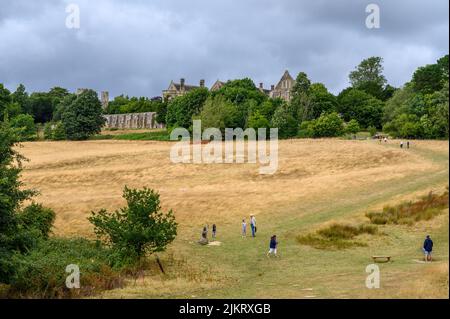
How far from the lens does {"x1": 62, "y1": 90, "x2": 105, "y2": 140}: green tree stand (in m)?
128

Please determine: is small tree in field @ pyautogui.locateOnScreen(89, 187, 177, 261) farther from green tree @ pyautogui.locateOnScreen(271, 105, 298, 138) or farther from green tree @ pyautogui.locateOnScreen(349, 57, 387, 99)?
green tree @ pyautogui.locateOnScreen(349, 57, 387, 99)

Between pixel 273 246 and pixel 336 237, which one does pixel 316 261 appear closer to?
pixel 273 246

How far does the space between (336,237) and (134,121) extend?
432 ft

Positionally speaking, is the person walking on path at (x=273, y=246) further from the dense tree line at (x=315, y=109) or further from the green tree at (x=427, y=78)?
the green tree at (x=427, y=78)

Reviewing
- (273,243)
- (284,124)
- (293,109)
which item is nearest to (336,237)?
(273,243)

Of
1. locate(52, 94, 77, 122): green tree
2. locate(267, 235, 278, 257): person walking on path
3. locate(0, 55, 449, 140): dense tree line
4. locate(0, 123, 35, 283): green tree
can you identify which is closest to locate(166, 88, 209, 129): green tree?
locate(0, 55, 449, 140): dense tree line

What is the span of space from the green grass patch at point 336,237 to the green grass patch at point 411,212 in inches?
88.2

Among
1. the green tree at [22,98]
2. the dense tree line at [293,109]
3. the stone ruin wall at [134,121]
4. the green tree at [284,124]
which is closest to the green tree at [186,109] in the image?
the dense tree line at [293,109]

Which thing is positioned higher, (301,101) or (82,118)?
(301,101)

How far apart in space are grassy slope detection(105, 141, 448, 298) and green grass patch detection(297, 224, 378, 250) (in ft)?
3.19

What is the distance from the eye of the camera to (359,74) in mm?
171375

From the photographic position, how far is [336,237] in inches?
1628

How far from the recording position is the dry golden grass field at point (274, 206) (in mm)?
27469
